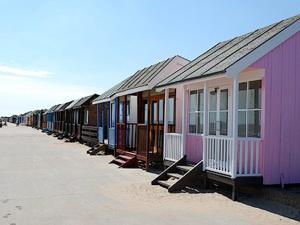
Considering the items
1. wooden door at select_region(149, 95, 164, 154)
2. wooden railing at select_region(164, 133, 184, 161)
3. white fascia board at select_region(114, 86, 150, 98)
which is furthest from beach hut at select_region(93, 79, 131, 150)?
wooden railing at select_region(164, 133, 184, 161)

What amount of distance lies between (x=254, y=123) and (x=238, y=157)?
1.10 metres

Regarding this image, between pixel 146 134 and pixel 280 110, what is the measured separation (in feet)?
22.2

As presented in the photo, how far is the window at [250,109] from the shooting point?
11.2m

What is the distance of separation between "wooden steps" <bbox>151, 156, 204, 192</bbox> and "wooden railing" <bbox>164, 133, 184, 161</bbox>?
46cm

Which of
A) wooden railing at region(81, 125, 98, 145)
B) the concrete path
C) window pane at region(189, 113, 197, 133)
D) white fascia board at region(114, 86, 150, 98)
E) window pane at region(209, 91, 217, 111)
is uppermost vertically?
white fascia board at region(114, 86, 150, 98)

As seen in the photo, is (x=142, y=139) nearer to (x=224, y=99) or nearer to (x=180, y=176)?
(x=180, y=176)

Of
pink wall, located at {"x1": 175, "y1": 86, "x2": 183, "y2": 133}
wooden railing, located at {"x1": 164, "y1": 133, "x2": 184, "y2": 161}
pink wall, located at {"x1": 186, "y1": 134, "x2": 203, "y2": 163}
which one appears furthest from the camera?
pink wall, located at {"x1": 175, "y1": 86, "x2": 183, "y2": 133}

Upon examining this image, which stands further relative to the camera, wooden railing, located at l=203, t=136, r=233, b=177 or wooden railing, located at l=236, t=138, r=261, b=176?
wooden railing, located at l=203, t=136, r=233, b=177

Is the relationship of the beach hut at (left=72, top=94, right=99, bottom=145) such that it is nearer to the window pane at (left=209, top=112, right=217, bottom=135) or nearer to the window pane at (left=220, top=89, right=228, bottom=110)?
the window pane at (left=209, top=112, right=217, bottom=135)

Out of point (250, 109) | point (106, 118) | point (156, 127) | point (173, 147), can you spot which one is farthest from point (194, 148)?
point (106, 118)

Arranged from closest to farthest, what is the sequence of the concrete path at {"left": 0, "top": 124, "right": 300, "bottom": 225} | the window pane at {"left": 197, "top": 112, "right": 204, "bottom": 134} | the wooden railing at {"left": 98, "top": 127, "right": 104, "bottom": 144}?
the concrete path at {"left": 0, "top": 124, "right": 300, "bottom": 225}
the window pane at {"left": 197, "top": 112, "right": 204, "bottom": 134}
the wooden railing at {"left": 98, "top": 127, "right": 104, "bottom": 144}

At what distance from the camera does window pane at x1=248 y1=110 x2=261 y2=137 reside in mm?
11163

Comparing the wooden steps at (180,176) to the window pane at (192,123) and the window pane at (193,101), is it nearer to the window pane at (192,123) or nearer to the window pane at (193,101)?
the window pane at (192,123)

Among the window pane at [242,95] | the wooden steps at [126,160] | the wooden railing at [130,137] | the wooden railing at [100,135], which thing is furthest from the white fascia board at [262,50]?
the wooden railing at [100,135]
